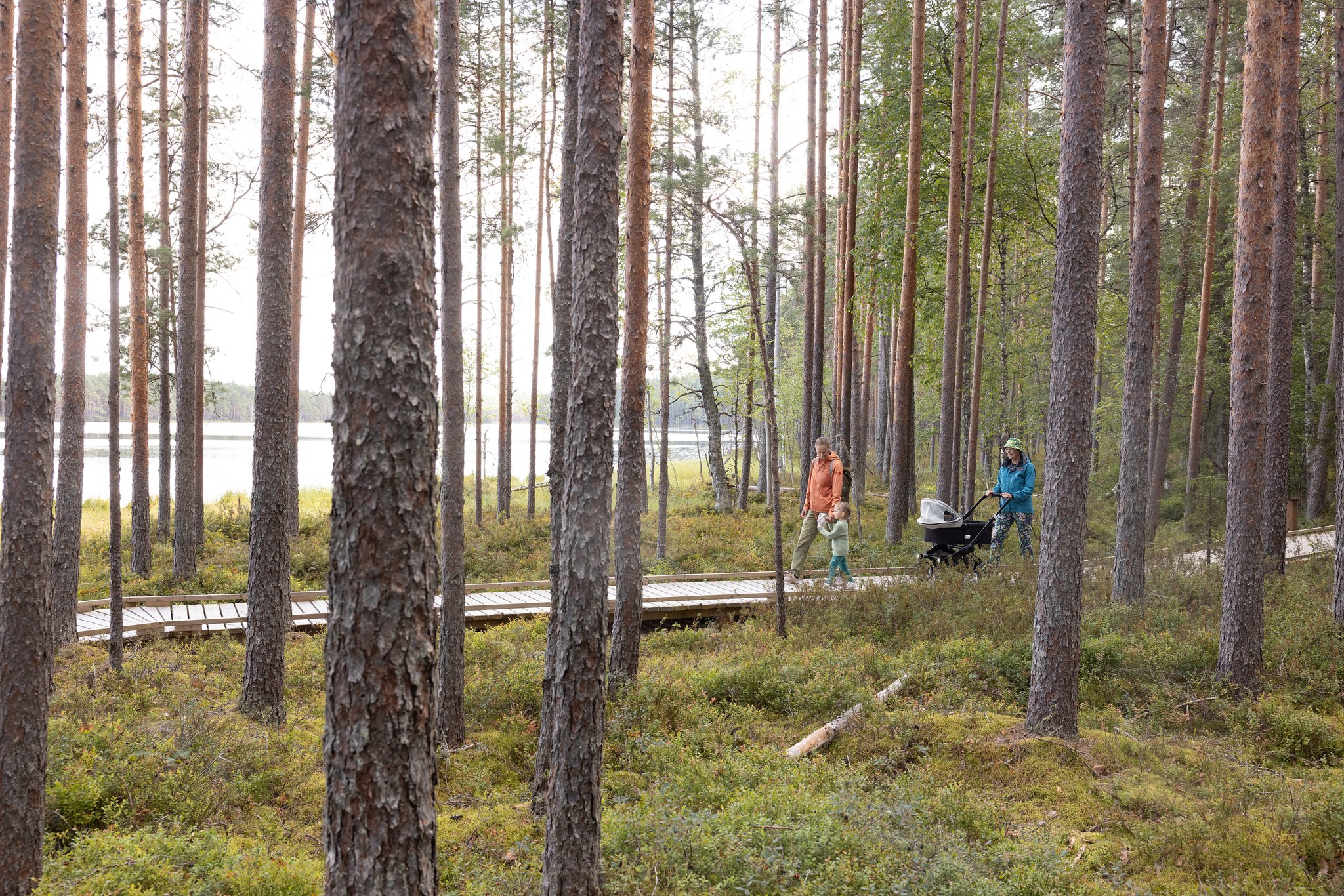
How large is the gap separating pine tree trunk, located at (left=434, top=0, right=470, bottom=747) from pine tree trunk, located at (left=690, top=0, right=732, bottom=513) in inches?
360

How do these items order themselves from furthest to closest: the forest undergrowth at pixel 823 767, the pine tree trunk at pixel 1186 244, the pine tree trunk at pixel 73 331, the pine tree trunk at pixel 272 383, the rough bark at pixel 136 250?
the pine tree trunk at pixel 1186 244 < the rough bark at pixel 136 250 < the pine tree trunk at pixel 73 331 < the pine tree trunk at pixel 272 383 < the forest undergrowth at pixel 823 767

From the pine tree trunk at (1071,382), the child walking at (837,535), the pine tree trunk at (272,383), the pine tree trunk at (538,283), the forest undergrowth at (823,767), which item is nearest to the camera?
the forest undergrowth at (823,767)

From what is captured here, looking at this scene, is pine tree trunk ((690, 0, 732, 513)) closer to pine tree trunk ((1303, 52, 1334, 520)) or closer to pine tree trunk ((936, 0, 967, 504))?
pine tree trunk ((936, 0, 967, 504))

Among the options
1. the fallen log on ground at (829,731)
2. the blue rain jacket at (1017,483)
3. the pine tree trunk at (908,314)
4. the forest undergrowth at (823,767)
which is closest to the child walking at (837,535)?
the forest undergrowth at (823,767)

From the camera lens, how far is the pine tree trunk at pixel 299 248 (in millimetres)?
13859

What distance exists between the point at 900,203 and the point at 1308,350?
987 centimetres

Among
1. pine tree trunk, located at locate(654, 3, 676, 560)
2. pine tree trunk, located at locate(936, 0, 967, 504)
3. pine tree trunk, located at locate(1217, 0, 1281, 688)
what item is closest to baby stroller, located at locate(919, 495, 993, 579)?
pine tree trunk, located at locate(936, 0, 967, 504)

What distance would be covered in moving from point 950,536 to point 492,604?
6951 mm

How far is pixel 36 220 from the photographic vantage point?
466cm

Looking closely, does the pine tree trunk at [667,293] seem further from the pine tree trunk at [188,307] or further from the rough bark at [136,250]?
the rough bark at [136,250]

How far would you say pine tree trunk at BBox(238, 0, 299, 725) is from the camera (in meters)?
7.29

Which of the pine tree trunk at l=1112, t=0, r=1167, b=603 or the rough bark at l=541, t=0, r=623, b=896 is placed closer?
the rough bark at l=541, t=0, r=623, b=896

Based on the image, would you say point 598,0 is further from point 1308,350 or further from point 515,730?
point 1308,350

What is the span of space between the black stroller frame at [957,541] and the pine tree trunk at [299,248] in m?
10.8
